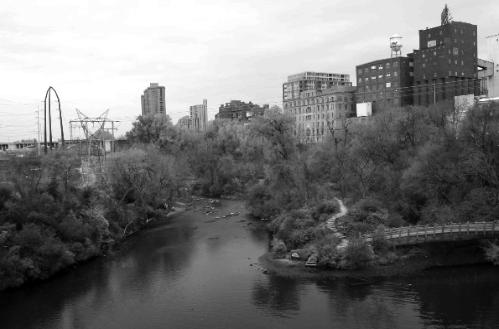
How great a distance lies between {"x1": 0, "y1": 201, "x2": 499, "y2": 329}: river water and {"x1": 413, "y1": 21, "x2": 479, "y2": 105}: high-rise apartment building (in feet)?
184

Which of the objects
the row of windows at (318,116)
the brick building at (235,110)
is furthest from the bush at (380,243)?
the brick building at (235,110)

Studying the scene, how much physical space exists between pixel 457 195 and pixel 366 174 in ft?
39.3

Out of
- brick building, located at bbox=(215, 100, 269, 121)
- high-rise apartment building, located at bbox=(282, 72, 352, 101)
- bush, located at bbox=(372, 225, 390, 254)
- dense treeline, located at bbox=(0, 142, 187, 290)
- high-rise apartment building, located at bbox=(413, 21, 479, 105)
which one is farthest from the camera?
brick building, located at bbox=(215, 100, 269, 121)

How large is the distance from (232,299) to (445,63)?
227 feet

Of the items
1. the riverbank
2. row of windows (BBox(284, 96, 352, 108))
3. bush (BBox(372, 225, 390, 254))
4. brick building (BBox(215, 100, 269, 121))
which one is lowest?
the riverbank

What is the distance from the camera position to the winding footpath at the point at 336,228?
42.1 meters

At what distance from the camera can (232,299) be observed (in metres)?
34.3

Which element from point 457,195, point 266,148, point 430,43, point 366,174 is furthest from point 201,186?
point 457,195

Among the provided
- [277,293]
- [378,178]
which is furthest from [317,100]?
A: [277,293]

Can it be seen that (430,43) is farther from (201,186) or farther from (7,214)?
(7,214)

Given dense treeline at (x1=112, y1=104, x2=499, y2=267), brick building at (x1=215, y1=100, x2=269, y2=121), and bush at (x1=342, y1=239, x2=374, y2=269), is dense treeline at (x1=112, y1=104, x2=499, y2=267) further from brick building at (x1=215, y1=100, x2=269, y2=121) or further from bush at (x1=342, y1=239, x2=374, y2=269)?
brick building at (x1=215, y1=100, x2=269, y2=121)

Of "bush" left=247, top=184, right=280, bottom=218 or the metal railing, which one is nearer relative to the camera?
the metal railing

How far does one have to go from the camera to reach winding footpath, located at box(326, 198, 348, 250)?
138ft

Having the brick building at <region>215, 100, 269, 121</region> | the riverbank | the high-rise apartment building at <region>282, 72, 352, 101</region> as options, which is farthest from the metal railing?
the brick building at <region>215, 100, 269, 121</region>
